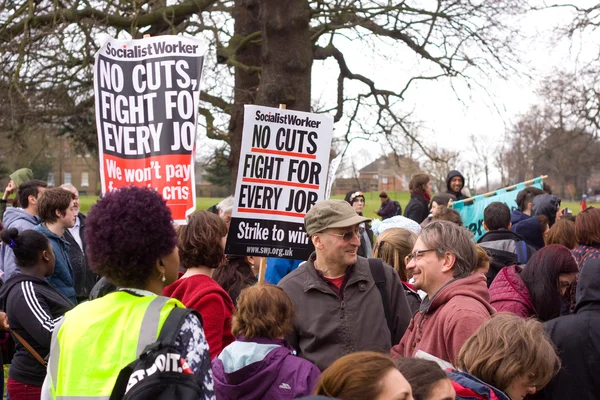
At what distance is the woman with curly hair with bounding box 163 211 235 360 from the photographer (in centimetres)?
420

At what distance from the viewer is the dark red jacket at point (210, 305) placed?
4188 millimetres

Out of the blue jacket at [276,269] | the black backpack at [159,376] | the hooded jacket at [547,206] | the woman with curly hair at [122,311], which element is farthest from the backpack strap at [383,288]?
the hooded jacket at [547,206]

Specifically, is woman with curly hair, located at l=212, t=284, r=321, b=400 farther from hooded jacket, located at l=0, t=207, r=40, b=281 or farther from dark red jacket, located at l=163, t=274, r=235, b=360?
hooded jacket, located at l=0, t=207, r=40, b=281

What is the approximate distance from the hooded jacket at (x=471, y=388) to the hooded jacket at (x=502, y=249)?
3204 millimetres

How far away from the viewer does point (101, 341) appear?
2.60 metres

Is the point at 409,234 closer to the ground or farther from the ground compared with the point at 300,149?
closer to the ground

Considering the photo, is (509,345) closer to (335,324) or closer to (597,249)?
(335,324)

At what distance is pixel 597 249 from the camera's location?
5852mm

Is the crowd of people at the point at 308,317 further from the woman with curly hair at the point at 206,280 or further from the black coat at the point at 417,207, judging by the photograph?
the black coat at the point at 417,207

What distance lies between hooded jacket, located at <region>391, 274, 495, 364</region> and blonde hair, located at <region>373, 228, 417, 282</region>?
1.20m

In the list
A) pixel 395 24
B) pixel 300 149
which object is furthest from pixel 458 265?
pixel 395 24

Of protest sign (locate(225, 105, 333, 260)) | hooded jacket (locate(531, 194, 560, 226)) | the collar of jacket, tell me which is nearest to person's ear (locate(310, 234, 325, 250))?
the collar of jacket

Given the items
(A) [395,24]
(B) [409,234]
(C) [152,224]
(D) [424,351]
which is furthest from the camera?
(A) [395,24]

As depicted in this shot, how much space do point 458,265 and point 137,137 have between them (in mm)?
2422
